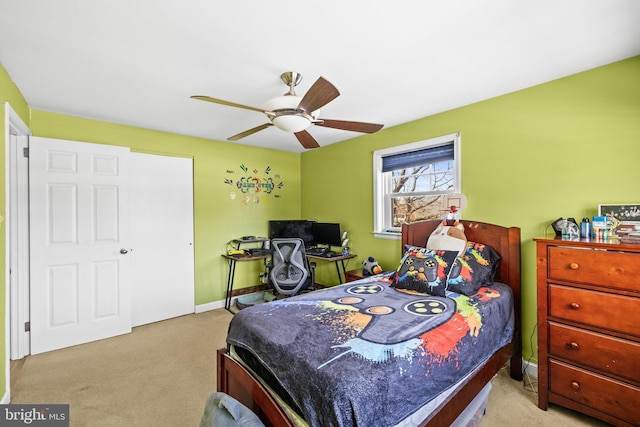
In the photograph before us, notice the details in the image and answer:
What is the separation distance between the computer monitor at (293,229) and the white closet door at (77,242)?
1.94 metres

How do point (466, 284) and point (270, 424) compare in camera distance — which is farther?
point (466, 284)

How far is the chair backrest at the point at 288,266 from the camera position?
3.60 meters

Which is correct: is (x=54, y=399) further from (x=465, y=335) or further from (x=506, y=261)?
(x=506, y=261)

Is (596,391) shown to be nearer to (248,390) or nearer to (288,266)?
(248,390)

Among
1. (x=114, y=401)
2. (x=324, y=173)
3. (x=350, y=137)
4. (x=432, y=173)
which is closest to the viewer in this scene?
(x=114, y=401)

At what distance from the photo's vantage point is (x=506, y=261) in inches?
97.8

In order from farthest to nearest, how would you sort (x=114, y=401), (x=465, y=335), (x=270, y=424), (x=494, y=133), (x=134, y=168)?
(x=134, y=168)
(x=494, y=133)
(x=114, y=401)
(x=465, y=335)
(x=270, y=424)

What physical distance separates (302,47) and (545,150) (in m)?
2.13

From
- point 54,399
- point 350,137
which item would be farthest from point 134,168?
point 350,137

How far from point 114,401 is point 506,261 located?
3291mm

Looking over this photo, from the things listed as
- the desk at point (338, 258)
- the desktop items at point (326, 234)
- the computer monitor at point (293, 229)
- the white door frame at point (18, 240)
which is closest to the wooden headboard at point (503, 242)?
the desk at point (338, 258)

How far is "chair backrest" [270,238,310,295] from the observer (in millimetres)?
3596

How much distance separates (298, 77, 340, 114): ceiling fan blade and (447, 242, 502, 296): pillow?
1.58 metres

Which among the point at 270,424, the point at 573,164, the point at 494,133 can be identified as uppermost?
the point at 494,133
